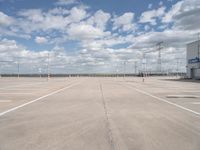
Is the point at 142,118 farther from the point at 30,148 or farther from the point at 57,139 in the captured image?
the point at 30,148

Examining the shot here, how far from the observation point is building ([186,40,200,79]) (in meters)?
65.5

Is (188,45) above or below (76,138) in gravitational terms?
above

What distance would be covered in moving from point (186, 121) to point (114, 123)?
267 cm

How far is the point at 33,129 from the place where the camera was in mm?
7820

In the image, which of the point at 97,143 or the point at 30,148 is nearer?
the point at 30,148

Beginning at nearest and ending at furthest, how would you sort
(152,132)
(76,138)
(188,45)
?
(76,138) → (152,132) → (188,45)

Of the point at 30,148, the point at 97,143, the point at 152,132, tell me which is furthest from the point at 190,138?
the point at 30,148

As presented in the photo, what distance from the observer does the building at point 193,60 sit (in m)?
65.5

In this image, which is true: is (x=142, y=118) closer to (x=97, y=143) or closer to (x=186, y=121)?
(x=186, y=121)

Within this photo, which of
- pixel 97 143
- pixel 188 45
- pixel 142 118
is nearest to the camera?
pixel 97 143

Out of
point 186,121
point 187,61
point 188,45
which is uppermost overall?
point 188,45

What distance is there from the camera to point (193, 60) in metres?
68.1

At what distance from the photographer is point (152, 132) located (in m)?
7.50

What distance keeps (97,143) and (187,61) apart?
7203 cm
